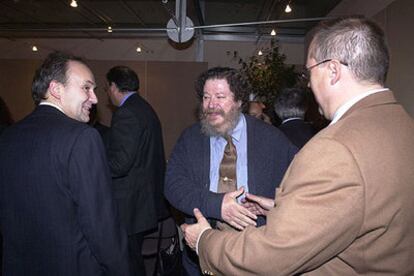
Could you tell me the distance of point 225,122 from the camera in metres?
1.92

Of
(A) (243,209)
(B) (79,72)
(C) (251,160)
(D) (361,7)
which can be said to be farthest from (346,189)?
(D) (361,7)

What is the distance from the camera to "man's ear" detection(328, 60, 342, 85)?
3.36 feet

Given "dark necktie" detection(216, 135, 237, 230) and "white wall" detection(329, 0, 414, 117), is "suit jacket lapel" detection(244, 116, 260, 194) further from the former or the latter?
"white wall" detection(329, 0, 414, 117)

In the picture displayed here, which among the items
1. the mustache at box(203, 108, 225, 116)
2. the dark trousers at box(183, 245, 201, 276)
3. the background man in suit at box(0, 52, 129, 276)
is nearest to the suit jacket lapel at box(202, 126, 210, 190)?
the mustache at box(203, 108, 225, 116)

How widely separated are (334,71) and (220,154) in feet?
3.19

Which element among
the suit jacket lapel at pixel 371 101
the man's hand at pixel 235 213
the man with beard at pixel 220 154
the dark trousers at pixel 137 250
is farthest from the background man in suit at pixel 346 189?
the dark trousers at pixel 137 250

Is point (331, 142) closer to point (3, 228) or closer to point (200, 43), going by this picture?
point (3, 228)

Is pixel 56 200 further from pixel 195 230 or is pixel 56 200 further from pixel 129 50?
pixel 129 50

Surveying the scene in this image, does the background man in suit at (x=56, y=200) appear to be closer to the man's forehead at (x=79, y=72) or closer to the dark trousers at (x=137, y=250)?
the man's forehead at (x=79, y=72)

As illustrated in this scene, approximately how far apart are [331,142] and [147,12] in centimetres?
567

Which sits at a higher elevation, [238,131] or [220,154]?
[238,131]

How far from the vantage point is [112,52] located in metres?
6.84

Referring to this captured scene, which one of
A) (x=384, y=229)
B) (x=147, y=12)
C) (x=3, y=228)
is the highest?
(x=147, y=12)

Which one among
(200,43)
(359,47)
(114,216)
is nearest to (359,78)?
(359,47)
